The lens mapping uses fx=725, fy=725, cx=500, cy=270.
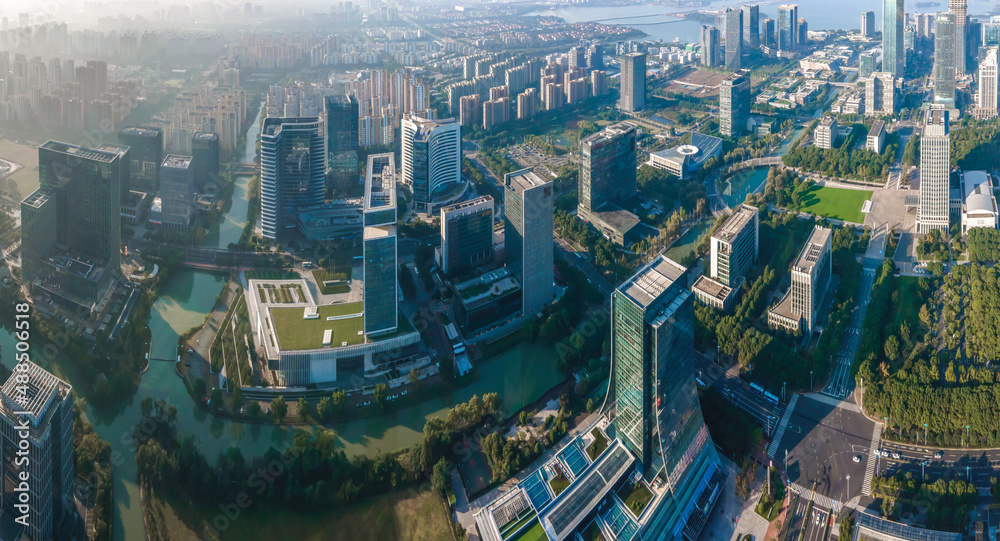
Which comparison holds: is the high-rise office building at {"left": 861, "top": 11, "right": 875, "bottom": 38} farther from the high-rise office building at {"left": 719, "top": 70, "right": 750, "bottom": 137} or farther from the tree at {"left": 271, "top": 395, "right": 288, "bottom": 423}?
the tree at {"left": 271, "top": 395, "right": 288, "bottom": 423}

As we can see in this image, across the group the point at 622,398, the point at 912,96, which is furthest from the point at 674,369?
the point at 912,96

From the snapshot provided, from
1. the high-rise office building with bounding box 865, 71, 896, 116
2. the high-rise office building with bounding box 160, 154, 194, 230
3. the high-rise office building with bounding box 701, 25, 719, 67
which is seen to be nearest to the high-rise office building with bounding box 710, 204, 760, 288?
the high-rise office building with bounding box 160, 154, 194, 230

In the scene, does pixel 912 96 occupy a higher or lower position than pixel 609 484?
higher

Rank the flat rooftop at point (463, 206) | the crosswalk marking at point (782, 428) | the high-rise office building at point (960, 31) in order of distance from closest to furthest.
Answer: the crosswalk marking at point (782, 428)
the flat rooftop at point (463, 206)
the high-rise office building at point (960, 31)

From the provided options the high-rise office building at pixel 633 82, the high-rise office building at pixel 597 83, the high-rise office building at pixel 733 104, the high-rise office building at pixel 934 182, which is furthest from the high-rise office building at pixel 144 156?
the high-rise office building at pixel 934 182

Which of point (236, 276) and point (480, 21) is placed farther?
point (480, 21)

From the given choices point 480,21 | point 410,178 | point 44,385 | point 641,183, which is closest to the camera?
point 44,385

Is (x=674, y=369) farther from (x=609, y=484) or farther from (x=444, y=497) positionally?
(x=444, y=497)

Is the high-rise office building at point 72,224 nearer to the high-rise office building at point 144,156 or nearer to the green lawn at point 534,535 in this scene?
the high-rise office building at point 144,156
